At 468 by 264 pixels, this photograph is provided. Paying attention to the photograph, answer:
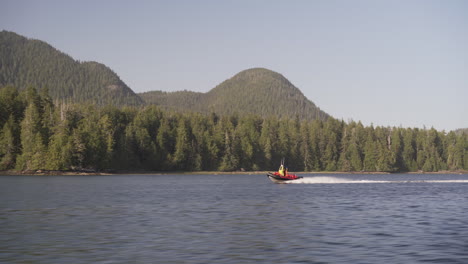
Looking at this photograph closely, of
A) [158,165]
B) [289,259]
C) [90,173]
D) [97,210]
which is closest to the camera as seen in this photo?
[289,259]

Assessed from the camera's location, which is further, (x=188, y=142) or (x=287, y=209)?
(x=188, y=142)

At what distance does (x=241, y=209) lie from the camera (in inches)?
2007

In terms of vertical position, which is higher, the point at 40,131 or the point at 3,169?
the point at 40,131

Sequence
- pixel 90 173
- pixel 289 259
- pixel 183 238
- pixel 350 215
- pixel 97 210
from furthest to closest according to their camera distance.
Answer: pixel 90 173 < pixel 97 210 < pixel 350 215 < pixel 183 238 < pixel 289 259

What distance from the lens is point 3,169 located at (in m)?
146

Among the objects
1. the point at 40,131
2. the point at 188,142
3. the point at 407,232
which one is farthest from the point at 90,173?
the point at 407,232

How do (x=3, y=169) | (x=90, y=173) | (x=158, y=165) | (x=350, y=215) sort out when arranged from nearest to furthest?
(x=350, y=215) → (x=3, y=169) → (x=90, y=173) → (x=158, y=165)

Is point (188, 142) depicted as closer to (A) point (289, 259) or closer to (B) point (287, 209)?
(B) point (287, 209)

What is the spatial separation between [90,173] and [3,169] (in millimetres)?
23719

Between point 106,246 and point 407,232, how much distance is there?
19.9 m

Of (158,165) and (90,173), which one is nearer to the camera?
(90,173)

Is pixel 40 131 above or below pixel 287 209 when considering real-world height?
above

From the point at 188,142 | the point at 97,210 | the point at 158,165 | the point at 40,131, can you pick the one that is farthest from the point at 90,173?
the point at 97,210

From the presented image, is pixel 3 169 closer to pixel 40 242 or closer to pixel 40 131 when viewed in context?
pixel 40 131
